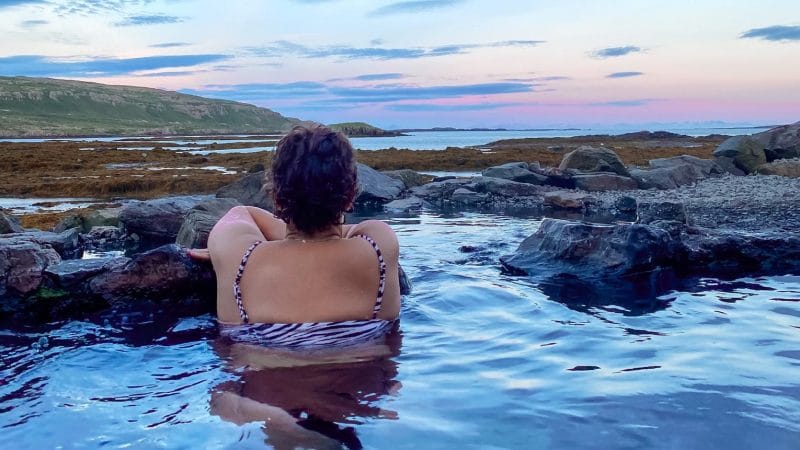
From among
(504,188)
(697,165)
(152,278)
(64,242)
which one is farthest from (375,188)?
(152,278)

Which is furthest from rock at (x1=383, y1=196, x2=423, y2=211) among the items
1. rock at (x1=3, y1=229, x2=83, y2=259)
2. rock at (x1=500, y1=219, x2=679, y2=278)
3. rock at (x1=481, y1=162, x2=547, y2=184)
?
rock at (x1=500, y1=219, x2=679, y2=278)

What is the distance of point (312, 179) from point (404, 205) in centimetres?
1361

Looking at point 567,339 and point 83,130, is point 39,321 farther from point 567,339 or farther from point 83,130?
point 83,130

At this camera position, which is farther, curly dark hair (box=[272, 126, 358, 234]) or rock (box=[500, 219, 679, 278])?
rock (box=[500, 219, 679, 278])

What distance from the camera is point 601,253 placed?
8492 millimetres

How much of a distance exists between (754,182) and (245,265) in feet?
64.8

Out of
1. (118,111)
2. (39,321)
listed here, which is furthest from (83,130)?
(39,321)

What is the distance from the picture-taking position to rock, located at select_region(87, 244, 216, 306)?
6453 mm

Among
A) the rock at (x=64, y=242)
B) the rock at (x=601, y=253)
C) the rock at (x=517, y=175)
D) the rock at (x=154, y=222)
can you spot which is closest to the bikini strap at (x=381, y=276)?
the rock at (x=601, y=253)

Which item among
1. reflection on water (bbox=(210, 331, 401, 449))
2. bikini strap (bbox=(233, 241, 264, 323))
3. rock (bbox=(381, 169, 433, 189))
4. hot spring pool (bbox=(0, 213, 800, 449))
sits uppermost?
bikini strap (bbox=(233, 241, 264, 323))

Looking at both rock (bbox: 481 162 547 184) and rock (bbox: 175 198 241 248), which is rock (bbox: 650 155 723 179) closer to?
rock (bbox: 481 162 547 184)

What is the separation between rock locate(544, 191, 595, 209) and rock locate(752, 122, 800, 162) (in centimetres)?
1229

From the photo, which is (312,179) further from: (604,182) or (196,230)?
(604,182)

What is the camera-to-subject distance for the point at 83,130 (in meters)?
131
